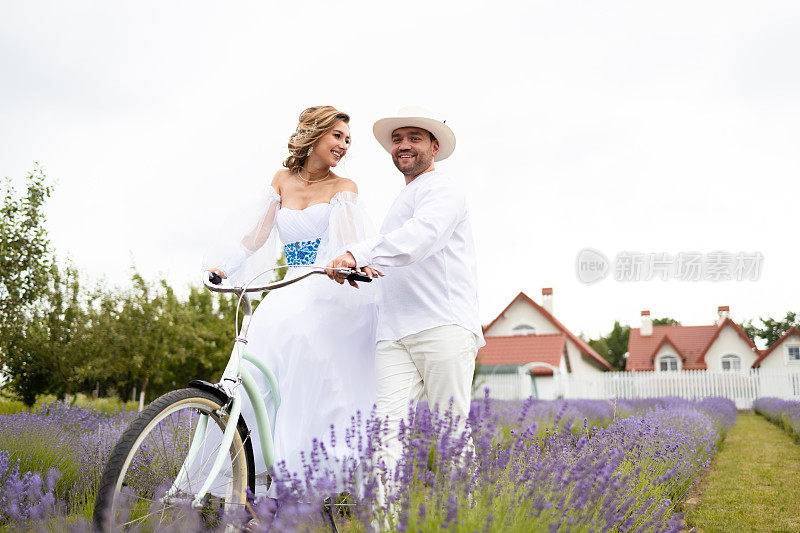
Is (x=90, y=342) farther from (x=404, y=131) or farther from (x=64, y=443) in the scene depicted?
(x=404, y=131)

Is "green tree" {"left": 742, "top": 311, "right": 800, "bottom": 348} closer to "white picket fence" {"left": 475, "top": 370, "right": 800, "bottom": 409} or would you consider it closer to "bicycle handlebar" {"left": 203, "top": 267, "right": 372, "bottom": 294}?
"white picket fence" {"left": 475, "top": 370, "right": 800, "bottom": 409}

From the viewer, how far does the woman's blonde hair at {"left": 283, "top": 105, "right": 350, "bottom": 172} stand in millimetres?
3801

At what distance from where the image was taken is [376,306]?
3531 mm

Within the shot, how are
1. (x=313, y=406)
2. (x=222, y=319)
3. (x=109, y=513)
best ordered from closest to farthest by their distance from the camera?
(x=109, y=513), (x=313, y=406), (x=222, y=319)

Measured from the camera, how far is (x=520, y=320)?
32.9 metres

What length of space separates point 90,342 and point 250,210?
9.70 meters

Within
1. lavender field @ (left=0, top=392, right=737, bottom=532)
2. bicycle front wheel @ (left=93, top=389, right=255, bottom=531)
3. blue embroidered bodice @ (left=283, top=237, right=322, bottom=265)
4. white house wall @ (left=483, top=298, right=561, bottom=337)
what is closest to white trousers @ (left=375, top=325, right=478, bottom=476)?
lavender field @ (left=0, top=392, right=737, bottom=532)

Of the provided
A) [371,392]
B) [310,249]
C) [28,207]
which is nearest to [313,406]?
[371,392]

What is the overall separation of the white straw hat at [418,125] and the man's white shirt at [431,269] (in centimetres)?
25

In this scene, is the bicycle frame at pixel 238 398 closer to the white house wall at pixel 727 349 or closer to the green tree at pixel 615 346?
the white house wall at pixel 727 349

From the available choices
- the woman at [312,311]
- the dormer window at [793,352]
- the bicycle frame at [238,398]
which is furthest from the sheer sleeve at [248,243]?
the dormer window at [793,352]

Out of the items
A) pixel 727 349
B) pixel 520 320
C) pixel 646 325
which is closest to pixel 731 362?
pixel 727 349

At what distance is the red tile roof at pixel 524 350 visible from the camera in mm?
28812

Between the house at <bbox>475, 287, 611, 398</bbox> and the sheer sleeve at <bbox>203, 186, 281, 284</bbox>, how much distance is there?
20560 mm
